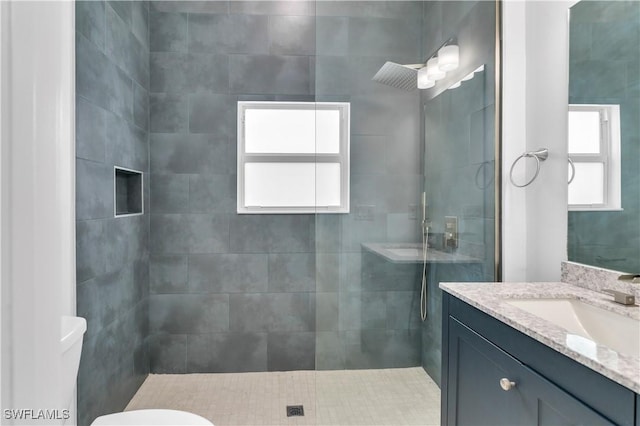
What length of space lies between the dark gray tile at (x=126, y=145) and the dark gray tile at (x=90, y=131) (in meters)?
0.07

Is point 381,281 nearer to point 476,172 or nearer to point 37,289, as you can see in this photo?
point 476,172

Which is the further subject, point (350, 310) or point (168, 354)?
point (168, 354)

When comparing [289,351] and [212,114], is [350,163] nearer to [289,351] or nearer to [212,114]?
[212,114]

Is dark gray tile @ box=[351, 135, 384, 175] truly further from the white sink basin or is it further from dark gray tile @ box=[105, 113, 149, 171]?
dark gray tile @ box=[105, 113, 149, 171]

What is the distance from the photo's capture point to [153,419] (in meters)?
1.46

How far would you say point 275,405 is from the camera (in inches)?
94.2

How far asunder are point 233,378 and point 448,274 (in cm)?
172

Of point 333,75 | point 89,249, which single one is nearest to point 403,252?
point 333,75

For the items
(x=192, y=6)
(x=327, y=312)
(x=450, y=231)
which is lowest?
(x=327, y=312)

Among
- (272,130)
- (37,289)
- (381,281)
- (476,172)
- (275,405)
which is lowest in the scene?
(275,405)

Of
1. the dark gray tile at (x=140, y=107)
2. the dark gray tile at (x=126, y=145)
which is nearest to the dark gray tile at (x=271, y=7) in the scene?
the dark gray tile at (x=140, y=107)

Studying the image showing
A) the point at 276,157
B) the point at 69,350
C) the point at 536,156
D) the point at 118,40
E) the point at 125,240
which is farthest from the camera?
the point at 276,157

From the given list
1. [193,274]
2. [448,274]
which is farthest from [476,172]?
[193,274]

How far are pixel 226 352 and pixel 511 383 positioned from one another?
215 centimetres
